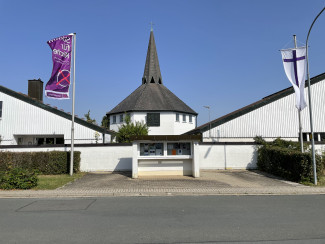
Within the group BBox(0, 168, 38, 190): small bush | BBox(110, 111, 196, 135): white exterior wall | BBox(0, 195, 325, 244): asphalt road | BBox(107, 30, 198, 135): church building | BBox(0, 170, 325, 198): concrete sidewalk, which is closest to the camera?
BBox(0, 195, 325, 244): asphalt road

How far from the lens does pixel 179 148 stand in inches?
577

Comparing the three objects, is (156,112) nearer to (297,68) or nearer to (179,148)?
(179,148)

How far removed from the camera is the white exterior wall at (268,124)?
19.8 meters

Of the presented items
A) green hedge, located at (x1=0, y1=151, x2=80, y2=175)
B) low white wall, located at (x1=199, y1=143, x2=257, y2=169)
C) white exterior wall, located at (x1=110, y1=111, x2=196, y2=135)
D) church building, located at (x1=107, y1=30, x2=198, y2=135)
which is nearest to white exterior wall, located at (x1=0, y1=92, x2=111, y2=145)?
green hedge, located at (x1=0, y1=151, x2=80, y2=175)

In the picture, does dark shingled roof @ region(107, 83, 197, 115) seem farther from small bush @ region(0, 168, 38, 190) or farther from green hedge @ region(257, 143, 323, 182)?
small bush @ region(0, 168, 38, 190)

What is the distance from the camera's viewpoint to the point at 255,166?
18.2m

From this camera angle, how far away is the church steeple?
142 feet

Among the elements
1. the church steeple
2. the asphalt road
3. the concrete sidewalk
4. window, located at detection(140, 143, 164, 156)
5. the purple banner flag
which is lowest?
the concrete sidewalk

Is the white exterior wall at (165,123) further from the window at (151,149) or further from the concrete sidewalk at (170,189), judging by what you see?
the concrete sidewalk at (170,189)

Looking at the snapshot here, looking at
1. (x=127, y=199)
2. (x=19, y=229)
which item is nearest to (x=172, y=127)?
(x=127, y=199)

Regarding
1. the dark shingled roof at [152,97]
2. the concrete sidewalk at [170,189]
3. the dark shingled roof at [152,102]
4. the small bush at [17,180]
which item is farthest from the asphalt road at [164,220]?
the dark shingled roof at [152,97]

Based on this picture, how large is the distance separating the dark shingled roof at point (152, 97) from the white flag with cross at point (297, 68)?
22140 millimetres

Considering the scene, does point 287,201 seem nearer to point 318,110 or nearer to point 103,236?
point 103,236

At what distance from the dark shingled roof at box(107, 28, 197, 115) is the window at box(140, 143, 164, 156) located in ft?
64.9
